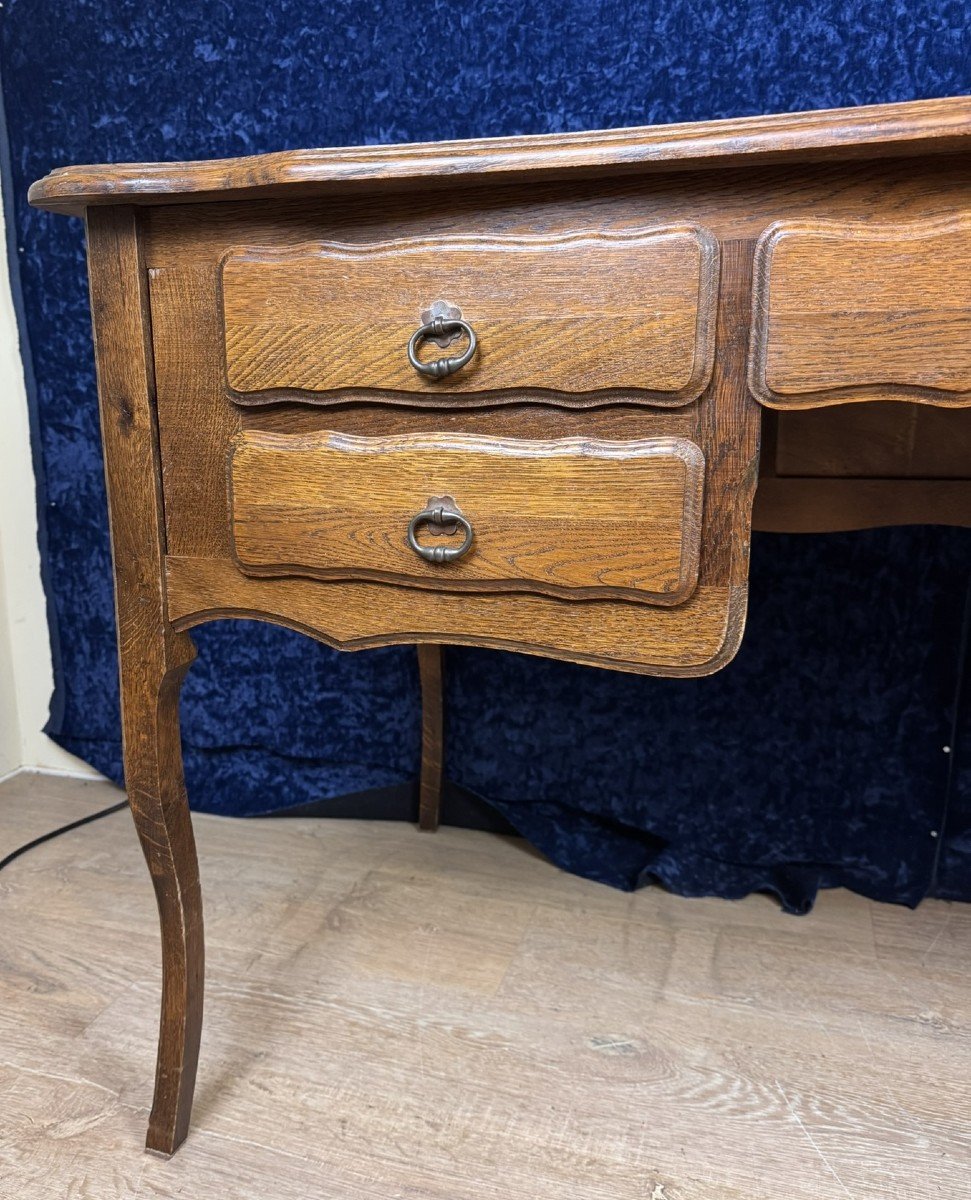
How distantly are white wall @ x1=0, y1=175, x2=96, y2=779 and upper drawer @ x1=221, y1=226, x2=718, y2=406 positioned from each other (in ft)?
3.27

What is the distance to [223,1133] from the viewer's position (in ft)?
2.93

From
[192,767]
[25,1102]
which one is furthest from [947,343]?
[192,767]

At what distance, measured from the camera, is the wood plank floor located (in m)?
0.85

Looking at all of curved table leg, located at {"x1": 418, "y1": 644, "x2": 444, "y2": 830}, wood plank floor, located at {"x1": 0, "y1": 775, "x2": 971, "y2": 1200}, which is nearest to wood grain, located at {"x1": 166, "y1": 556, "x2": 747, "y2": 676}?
wood plank floor, located at {"x1": 0, "y1": 775, "x2": 971, "y2": 1200}

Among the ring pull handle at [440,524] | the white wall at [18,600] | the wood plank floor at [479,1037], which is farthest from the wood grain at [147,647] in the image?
the white wall at [18,600]

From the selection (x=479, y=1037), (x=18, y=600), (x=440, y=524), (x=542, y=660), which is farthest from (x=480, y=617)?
(x=18, y=600)

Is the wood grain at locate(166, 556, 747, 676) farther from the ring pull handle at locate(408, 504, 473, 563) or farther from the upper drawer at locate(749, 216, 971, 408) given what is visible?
the upper drawer at locate(749, 216, 971, 408)

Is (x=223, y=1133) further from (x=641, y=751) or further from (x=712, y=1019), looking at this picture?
(x=641, y=751)

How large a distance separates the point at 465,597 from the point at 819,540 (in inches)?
28.5

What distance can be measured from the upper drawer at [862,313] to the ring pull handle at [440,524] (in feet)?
Result: 0.73

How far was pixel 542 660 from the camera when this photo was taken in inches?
56.3

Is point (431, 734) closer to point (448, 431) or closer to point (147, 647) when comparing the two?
point (147, 647)

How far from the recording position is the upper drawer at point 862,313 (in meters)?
0.60

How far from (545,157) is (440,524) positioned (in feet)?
0.85
